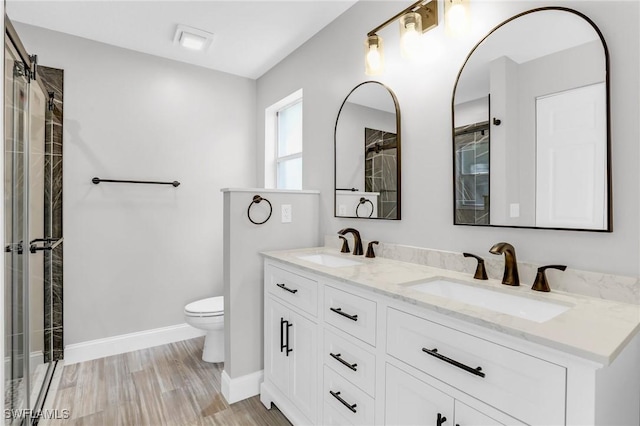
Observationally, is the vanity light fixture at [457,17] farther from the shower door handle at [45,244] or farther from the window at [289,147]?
the shower door handle at [45,244]

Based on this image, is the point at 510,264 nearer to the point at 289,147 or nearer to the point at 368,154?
the point at 368,154

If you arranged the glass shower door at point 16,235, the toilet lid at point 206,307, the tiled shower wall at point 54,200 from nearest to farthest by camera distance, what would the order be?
1. the glass shower door at point 16,235
2. the tiled shower wall at point 54,200
3. the toilet lid at point 206,307

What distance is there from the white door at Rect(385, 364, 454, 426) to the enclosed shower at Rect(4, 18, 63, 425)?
1.46 m

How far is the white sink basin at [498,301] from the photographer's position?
3.70 ft

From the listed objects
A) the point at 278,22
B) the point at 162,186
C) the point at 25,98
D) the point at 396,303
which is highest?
the point at 278,22

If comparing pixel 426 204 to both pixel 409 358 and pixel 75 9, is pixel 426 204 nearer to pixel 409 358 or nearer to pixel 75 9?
pixel 409 358

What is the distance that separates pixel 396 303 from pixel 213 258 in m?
2.32

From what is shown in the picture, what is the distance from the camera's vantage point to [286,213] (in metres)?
2.24

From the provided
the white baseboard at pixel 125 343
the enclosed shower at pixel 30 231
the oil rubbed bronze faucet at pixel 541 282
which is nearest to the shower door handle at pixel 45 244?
the enclosed shower at pixel 30 231

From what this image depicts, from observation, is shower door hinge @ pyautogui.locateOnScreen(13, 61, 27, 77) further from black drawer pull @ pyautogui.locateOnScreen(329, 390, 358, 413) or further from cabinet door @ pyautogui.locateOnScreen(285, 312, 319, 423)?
black drawer pull @ pyautogui.locateOnScreen(329, 390, 358, 413)

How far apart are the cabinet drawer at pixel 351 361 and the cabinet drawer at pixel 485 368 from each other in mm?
165

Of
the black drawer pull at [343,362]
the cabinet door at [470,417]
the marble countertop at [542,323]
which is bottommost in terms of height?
the black drawer pull at [343,362]

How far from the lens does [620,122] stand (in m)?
1.09

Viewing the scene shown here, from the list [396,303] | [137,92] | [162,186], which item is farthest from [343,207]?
[137,92]
